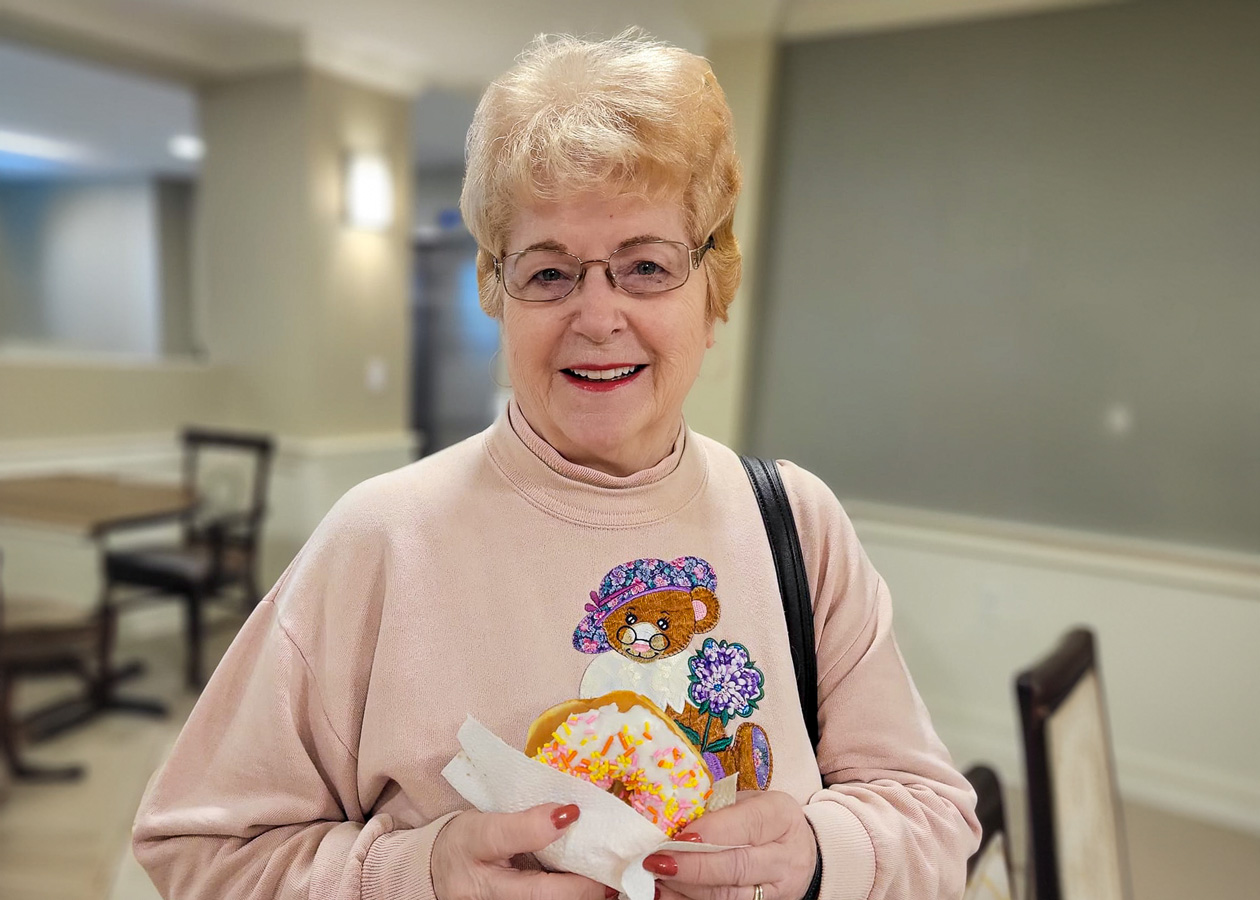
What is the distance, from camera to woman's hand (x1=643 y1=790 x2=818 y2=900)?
0.61 meters

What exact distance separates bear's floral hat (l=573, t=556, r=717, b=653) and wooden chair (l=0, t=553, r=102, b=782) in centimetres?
254

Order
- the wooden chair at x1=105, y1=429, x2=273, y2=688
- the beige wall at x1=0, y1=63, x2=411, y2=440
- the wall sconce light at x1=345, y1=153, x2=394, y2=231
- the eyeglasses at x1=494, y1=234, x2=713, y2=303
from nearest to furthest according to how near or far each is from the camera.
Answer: the eyeglasses at x1=494, y1=234, x2=713, y2=303 < the wooden chair at x1=105, y1=429, x2=273, y2=688 < the beige wall at x1=0, y1=63, x2=411, y2=440 < the wall sconce light at x1=345, y1=153, x2=394, y2=231

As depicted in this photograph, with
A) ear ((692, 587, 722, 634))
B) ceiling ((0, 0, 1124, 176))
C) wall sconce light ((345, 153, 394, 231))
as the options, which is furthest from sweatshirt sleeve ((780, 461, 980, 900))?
wall sconce light ((345, 153, 394, 231))

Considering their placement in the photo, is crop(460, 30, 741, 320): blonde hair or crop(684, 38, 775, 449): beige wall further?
crop(684, 38, 775, 449): beige wall

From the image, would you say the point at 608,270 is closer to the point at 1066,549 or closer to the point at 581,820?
the point at 581,820

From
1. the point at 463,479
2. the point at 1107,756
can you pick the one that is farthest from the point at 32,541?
the point at 1107,756

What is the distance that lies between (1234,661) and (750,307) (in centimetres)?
183

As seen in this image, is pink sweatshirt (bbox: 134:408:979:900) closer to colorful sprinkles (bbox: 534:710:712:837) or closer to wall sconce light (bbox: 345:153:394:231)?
colorful sprinkles (bbox: 534:710:712:837)

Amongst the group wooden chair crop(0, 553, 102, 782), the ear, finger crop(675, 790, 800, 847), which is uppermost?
the ear

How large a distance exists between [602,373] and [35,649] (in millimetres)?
2630

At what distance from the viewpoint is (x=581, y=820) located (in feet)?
1.96

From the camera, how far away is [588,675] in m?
0.68

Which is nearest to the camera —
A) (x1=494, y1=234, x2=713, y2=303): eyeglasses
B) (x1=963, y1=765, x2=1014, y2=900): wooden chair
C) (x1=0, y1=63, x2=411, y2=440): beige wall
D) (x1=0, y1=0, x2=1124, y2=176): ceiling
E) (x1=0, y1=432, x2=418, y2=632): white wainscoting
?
(x1=494, y1=234, x2=713, y2=303): eyeglasses

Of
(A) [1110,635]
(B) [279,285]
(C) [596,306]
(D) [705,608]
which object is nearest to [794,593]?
(D) [705,608]
